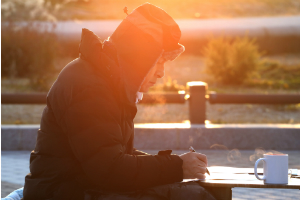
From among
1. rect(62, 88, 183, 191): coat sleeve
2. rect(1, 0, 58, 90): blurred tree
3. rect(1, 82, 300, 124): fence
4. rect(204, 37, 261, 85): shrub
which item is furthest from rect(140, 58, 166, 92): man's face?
rect(1, 0, 58, 90): blurred tree

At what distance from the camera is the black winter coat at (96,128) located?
85.7 inches

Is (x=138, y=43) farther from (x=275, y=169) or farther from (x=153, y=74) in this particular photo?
(x=275, y=169)

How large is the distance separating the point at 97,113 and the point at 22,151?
590cm

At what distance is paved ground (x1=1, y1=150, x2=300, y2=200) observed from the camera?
16.1 feet

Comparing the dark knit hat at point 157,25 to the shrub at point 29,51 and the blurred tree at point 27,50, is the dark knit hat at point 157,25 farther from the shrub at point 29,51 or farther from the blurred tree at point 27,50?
the shrub at point 29,51

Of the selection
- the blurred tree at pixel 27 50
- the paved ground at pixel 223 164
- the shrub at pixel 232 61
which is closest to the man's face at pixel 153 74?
the paved ground at pixel 223 164

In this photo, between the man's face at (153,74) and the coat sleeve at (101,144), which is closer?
the coat sleeve at (101,144)

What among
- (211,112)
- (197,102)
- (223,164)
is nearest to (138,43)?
(223,164)

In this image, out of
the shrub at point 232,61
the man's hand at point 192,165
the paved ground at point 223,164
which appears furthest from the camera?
the shrub at point 232,61

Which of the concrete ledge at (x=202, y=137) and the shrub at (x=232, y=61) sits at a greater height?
the shrub at (x=232, y=61)

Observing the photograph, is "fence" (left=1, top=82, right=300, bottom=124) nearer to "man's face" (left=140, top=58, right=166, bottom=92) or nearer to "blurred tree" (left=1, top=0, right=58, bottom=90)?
"man's face" (left=140, top=58, right=166, bottom=92)

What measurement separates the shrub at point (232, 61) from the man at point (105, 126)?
15.2m

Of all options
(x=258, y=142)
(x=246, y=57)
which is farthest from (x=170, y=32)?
(x=246, y=57)

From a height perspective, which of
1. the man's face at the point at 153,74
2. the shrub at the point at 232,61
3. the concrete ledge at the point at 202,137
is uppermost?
the shrub at the point at 232,61
